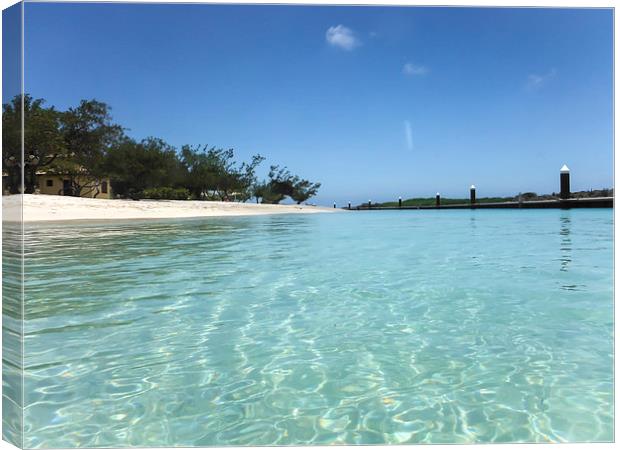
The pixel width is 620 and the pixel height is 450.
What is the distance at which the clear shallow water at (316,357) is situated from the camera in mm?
1859

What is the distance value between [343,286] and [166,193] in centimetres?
2560

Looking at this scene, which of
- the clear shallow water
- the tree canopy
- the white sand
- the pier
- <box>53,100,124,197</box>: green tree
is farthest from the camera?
the tree canopy

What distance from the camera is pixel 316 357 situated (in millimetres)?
2580

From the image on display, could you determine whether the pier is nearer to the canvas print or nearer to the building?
the canvas print

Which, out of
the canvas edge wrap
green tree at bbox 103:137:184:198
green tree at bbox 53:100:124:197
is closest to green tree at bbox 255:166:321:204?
green tree at bbox 103:137:184:198

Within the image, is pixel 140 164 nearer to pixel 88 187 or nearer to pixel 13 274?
pixel 88 187

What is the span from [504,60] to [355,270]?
150 inches

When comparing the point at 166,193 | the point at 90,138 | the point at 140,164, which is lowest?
the point at 166,193

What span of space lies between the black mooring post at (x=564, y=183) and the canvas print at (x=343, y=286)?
12.1 meters

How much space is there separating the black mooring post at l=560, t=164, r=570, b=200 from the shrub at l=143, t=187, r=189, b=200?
21476mm

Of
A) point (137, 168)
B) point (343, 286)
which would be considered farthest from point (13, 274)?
point (137, 168)

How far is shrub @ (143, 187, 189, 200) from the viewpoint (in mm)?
27734

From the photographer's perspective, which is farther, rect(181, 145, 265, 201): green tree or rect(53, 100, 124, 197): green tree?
rect(181, 145, 265, 201): green tree

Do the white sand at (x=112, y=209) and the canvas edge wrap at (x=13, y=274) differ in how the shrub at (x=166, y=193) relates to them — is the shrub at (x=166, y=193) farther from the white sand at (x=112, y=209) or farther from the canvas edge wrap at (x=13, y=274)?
the canvas edge wrap at (x=13, y=274)
